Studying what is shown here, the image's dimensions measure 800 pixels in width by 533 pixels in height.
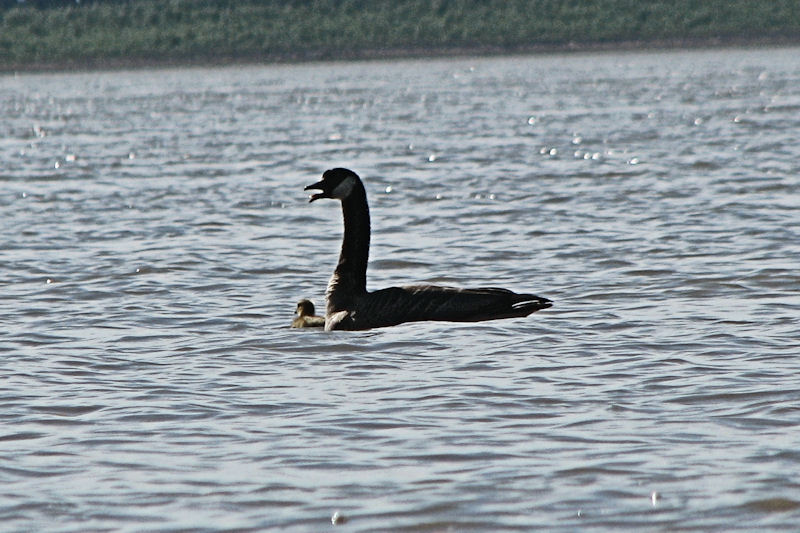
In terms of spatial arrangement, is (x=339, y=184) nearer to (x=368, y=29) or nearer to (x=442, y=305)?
(x=442, y=305)

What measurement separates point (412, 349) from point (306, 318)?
1.53 m

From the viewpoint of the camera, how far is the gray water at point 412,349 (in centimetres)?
735

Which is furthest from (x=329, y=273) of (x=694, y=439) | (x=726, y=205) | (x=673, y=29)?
(x=673, y=29)

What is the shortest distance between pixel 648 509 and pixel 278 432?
2.45 m

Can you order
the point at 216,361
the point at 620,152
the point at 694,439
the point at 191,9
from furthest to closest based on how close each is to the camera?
1. the point at 191,9
2. the point at 620,152
3. the point at 216,361
4. the point at 694,439

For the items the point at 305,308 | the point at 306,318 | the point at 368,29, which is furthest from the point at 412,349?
the point at 368,29

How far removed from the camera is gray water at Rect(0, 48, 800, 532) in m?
7.35

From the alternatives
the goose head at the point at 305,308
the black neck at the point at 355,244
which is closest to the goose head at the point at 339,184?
the black neck at the point at 355,244

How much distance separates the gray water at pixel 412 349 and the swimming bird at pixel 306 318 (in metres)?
0.14

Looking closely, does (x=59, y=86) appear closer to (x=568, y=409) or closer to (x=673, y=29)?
(x=673, y=29)

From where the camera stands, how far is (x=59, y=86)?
78125mm

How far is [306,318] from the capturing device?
496 inches

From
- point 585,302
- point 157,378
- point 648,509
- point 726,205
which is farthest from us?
point 726,205

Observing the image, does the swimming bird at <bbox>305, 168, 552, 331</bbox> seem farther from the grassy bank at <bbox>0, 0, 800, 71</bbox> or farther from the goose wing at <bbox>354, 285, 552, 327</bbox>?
the grassy bank at <bbox>0, 0, 800, 71</bbox>
